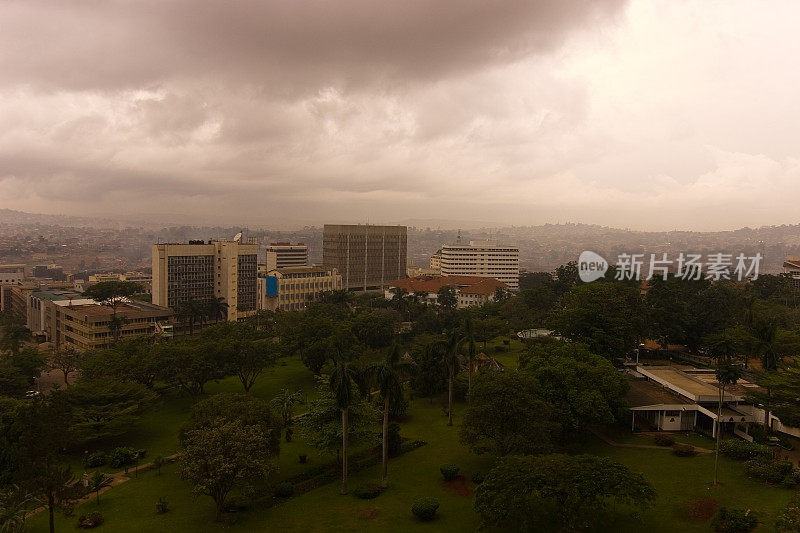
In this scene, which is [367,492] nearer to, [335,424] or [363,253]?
[335,424]

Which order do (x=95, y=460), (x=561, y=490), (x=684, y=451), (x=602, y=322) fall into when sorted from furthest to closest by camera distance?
(x=602, y=322) → (x=95, y=460) → (x=684, y=451) → (x=561, y=490)

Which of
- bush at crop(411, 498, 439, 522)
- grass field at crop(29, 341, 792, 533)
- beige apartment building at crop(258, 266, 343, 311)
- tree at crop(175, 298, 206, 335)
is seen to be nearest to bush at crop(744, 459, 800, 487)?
grass field at crop(29, 341, 792, 533)

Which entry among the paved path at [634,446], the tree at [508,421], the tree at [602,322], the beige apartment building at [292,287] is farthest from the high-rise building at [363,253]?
the tree at [508,421]

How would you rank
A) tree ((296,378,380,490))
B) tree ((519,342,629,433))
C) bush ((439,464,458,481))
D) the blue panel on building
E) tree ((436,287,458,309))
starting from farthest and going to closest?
the blue panel on building → tree ((436,287,458,309)) → tree ((296,378,380,490)) → tree ((519,342,629,433)) → bush ((439,464,458,481))

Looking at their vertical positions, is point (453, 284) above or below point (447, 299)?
above

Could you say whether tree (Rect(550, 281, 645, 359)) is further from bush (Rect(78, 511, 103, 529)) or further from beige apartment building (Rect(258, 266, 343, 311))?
beige apartment building (Rect(258, 266, 343, 311))

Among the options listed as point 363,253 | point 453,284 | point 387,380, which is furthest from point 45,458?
point 363,253

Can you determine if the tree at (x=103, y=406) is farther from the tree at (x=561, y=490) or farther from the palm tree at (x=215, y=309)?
the palm tree at (x=215, y=309)

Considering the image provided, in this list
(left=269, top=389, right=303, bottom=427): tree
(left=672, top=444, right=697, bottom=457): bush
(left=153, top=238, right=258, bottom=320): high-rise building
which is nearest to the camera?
(left=672, top=444, right=697, bottom=457): bush
